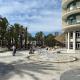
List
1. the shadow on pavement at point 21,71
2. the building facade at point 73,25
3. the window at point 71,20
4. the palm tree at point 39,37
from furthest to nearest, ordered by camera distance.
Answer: the palm tree at point 39,37
the window at point 71,20
the building facade at point 73,25
the shadow on pavement at point 21,71

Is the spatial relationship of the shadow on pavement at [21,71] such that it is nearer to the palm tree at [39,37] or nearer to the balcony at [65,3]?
the balcony at [65,3]

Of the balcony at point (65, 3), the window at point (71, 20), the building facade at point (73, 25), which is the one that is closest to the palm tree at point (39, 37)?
the balcony at point (65, 3)

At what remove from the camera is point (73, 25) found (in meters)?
47.9

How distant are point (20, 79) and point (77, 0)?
3733 cm

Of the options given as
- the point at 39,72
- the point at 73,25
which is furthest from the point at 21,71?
the point at 73,25

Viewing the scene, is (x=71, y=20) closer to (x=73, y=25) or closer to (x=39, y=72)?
(x=73, y=25)

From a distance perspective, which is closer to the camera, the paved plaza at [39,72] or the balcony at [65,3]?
the paved plaza at [39,72]

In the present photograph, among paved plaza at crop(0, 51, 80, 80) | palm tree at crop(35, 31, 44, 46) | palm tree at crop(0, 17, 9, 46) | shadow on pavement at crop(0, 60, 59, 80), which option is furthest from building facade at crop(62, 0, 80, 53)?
palm tree at crop(35, 31, 44, 46)

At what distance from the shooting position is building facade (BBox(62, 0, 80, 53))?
4788cm

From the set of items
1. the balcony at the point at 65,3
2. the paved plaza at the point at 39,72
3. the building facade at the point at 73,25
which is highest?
the balcony at the point at 65,3

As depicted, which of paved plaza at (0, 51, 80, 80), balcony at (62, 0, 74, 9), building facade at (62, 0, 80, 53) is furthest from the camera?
balcony at (62, 0, 74, 9)

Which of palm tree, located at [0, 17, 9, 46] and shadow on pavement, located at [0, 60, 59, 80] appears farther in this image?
palm tree, located at [0, 17, 9, 46]

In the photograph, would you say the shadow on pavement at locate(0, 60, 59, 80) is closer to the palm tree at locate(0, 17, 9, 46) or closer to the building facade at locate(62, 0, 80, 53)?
the building facade at locate(62, 0, 80, 53)

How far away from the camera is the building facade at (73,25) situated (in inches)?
1885
